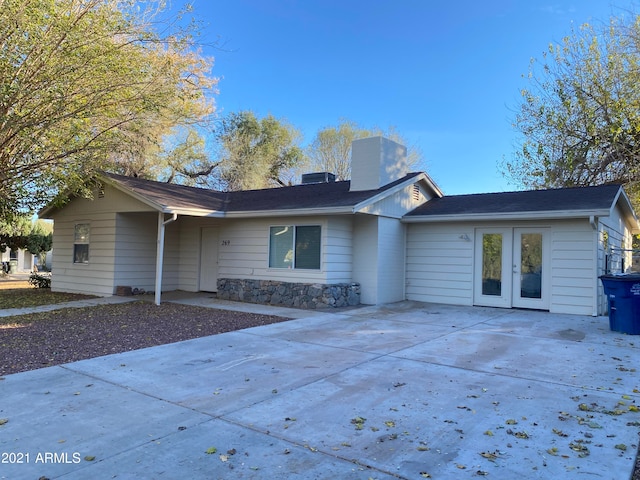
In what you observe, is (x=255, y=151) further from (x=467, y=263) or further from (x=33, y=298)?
(x=467, y=263)

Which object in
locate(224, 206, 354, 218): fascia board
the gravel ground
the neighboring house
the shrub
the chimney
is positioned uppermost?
the chimney

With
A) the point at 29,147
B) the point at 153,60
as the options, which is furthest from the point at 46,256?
the point at 153,60

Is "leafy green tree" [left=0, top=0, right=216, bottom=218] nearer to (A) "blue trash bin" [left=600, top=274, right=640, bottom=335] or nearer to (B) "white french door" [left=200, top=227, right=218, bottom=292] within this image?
(B) "white french door" [left=200, top=227, right=218, bottom=292]

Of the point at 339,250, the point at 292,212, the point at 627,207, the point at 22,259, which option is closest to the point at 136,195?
the point at 292,212

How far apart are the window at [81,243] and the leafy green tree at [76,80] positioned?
2.71m

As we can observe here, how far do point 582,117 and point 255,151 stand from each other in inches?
645

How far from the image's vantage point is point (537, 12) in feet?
43.5

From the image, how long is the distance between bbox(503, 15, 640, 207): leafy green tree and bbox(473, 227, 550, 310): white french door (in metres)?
5.68

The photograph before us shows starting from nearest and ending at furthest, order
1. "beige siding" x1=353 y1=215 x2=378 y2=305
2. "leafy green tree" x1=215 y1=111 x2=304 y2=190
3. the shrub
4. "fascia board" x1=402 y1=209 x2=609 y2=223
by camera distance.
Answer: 1. "fascia board" x1=402 y1=209 x2=609 y2=223
2. "beige siding" x1=353 y1=215 x2=378 y2=305
3. the shrub
4. "leafy green tree" x1=215 y1=111 x2=304 y2=190

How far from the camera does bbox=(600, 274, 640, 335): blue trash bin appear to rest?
25.0ft

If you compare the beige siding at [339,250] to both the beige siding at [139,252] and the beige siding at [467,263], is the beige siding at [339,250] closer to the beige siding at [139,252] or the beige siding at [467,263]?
the beige siding at [467,263]

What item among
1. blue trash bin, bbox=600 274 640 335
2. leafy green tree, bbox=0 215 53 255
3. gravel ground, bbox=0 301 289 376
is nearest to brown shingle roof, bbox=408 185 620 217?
blue trash bin, bbox=600 274 640 335

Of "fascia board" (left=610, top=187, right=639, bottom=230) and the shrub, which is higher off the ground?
"fascia board" (left=610, top=187, right=639, bottom=230)

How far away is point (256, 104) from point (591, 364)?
23.4m
